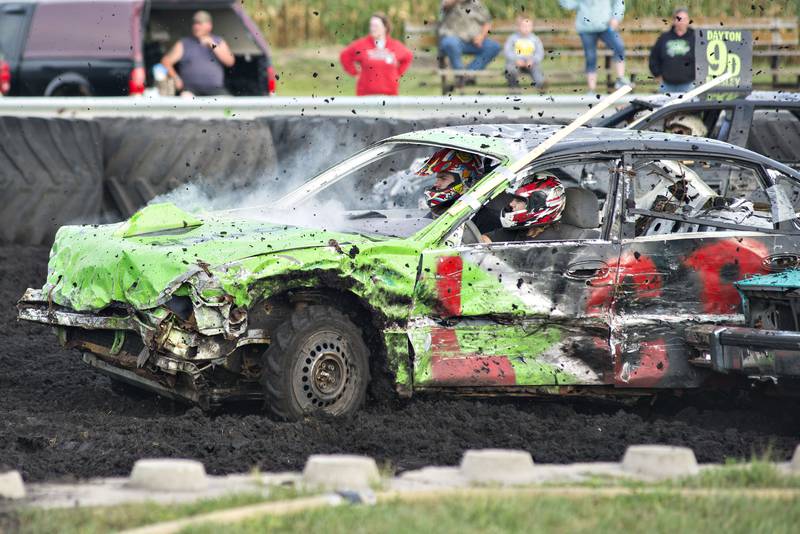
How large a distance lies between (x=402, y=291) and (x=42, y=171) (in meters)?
6.78

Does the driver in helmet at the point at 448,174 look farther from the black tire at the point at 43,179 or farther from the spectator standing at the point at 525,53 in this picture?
the spectator standing at the point at 525,53

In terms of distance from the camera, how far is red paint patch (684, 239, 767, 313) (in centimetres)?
796

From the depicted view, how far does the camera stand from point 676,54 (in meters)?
15.9

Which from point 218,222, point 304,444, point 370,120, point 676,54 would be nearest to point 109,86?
point 370,120

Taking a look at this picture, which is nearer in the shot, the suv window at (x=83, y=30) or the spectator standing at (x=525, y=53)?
the suv window at (x=83, y=30)

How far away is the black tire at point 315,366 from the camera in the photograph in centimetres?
710

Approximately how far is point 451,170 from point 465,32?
12.5 m

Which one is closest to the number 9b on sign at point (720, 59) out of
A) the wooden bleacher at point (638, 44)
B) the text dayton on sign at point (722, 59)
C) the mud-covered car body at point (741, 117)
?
the text dayton on sign at point (722, 59)

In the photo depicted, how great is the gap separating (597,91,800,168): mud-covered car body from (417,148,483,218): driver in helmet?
4.35 m

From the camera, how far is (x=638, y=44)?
25078 millimetres

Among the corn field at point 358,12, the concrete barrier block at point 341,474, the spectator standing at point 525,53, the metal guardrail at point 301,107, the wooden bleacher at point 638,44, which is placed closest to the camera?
the concrete barrier block at point 341,474

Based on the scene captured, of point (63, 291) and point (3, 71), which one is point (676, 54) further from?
point (63, 291)

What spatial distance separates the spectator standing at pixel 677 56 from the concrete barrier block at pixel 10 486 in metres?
11.7

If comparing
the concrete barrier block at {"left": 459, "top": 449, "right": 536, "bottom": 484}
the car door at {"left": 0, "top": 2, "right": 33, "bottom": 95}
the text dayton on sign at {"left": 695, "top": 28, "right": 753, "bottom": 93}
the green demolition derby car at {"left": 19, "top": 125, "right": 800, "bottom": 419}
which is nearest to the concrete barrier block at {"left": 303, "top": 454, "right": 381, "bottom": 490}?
the concrete barrier block at {"left": 459, "top": 449, "right": 536, "bottom": 484}
